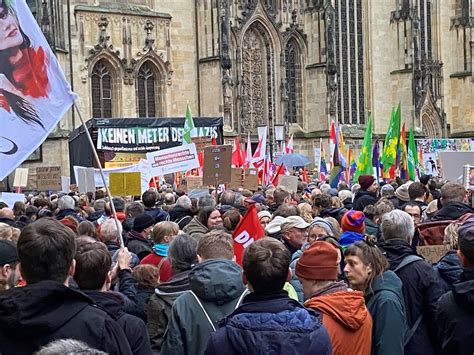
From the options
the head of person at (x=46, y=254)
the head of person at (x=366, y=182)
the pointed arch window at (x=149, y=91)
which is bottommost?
the head of person at (x=366, y=182)

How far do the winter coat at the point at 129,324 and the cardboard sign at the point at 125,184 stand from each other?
8.81 metres

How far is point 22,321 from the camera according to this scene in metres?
3.55

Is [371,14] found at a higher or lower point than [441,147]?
higher

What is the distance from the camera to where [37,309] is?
3574mm

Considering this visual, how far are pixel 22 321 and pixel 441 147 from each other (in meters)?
37.6

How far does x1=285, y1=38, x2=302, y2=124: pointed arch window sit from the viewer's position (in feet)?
120

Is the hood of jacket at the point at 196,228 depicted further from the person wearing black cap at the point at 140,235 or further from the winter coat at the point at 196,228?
the person wearing black cap at the point at 140,235

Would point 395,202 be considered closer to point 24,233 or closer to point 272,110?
point 24,233

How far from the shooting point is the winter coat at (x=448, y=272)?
5766mm

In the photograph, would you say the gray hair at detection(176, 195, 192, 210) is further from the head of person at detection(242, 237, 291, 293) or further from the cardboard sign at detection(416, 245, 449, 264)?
the head of person at detection(242, 237, 291, 293)

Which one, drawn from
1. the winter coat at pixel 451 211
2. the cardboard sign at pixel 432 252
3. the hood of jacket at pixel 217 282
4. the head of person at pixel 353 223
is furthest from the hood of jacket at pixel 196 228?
the hood of jacket at pixel 217 282

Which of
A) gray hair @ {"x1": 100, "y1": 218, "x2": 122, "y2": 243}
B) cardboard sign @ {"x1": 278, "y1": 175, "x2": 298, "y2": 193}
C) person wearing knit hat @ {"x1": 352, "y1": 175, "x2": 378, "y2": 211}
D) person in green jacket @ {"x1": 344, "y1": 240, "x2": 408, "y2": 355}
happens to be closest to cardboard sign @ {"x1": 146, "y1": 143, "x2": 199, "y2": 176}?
cardboard sign @ {"x1": 278, "y1": 175, "x2": 298, "y2": 193}

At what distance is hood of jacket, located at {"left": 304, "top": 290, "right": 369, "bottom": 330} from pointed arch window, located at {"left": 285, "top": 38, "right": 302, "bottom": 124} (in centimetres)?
3210

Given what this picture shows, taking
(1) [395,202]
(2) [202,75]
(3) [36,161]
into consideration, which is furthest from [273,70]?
(1) [395,202]
